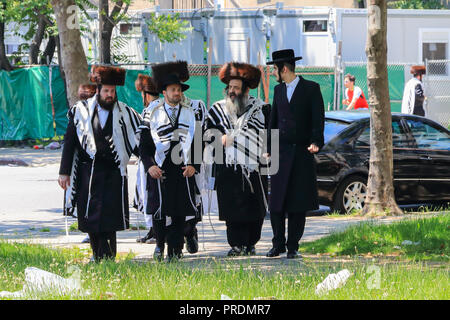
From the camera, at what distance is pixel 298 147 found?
9.38m

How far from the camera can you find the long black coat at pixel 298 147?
368 inches

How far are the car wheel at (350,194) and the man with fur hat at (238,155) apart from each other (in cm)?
368

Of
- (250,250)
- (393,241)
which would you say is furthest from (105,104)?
(393,241)

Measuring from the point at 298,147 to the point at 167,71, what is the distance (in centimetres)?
149

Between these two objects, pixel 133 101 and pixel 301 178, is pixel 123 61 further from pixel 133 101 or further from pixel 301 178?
pixel 301 178

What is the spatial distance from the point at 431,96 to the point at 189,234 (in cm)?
1976

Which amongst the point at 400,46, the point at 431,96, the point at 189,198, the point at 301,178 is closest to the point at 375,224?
the point at 301,178

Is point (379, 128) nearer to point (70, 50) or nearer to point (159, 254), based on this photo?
point (70, 50)

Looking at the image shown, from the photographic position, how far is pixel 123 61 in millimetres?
31562

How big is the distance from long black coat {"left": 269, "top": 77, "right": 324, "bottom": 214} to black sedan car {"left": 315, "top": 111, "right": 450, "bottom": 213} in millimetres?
3718

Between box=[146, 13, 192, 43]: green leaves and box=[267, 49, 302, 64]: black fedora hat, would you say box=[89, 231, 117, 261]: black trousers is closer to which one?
box=[267, 49, 302, 64]: black fedora hat

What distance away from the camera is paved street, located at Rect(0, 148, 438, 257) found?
35.4ft

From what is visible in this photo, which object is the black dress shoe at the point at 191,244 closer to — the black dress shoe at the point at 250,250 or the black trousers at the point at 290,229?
the black dress shoe at the point at 250,250

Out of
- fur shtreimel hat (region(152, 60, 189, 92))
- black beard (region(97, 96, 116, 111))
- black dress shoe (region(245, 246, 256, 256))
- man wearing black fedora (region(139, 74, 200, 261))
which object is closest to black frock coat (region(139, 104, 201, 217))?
man wearing black fedora (region(139, 74, 200, 261))
